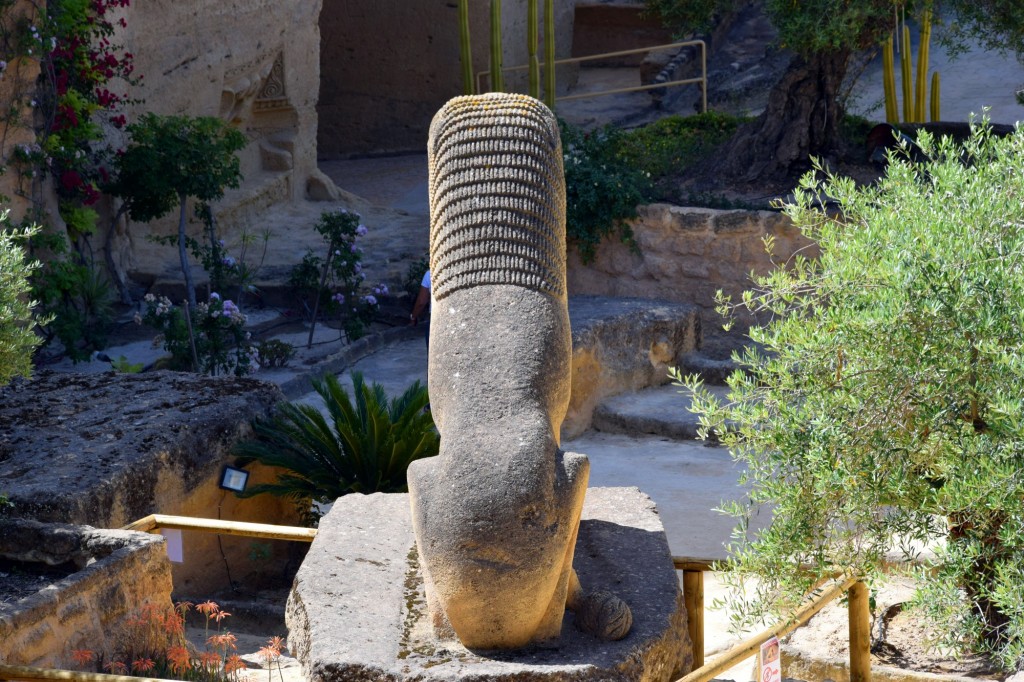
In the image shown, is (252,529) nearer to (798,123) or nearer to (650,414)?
(650,414)

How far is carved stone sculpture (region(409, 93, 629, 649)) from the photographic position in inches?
157

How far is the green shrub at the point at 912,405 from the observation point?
3596mm

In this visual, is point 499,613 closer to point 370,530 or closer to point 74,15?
point 370,530

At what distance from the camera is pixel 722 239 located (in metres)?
A: 10.8

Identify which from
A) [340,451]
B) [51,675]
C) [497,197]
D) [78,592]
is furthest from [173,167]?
[51,675]

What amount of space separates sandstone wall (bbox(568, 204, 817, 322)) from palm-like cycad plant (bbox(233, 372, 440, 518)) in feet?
14.1

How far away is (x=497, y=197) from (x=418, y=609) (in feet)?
4.79

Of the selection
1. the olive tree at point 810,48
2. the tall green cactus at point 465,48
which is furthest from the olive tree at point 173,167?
the olive tree at point 810,48

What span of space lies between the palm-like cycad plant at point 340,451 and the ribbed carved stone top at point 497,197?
8.26ft

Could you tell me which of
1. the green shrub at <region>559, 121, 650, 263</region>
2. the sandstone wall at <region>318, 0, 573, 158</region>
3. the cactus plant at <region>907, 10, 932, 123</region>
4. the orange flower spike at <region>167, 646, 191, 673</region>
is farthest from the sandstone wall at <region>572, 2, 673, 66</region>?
the orange flower spike at <region>167, 646, 191, 673</region>

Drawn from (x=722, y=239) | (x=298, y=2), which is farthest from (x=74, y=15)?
(x=722, y=239)

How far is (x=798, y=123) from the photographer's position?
39.2 ft

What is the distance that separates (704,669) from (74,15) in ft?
25.5

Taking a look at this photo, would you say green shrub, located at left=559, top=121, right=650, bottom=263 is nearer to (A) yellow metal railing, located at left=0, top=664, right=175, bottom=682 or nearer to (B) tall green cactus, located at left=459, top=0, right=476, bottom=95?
(B) tall green cactus, located at left=459, top=0, right=476, bottom=95
